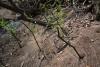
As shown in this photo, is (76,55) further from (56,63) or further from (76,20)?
(76,20)

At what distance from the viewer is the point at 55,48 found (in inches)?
242

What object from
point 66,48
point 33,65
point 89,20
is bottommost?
point 33,65

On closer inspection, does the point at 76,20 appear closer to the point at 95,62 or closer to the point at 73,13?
the point at 73,13

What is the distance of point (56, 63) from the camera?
5.66 meters

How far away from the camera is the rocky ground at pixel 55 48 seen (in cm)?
537

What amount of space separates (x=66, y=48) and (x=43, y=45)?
3.17ft

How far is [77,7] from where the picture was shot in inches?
277

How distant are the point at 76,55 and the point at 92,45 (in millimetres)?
479

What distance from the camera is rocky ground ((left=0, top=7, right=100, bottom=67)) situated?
5367 millimetres

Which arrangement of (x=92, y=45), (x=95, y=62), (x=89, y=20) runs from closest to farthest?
(x=95, y=62), (x=92, y=45), (x=89, y=20)

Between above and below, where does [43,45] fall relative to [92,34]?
below

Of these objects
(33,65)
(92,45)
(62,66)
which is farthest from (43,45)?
(92,45)

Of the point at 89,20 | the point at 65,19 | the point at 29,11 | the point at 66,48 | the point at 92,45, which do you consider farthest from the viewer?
the point at 29,11

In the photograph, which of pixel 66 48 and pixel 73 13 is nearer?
pixel 66 48
